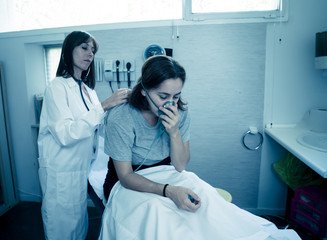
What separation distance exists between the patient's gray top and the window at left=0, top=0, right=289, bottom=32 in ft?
3.65

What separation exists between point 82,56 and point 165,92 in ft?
2.29

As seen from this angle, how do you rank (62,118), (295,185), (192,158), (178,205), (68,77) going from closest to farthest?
(178,205) < (62,118) < (68,77) < (295,185) < (192,158)

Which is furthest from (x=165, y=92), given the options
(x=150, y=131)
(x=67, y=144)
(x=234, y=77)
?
(x=234, y=77)

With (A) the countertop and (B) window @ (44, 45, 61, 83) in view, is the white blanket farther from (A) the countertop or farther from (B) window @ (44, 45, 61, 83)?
(B) window @ (44, 45, 61, 83)

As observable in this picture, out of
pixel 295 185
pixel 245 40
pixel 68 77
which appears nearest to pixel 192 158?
pixel 295 185

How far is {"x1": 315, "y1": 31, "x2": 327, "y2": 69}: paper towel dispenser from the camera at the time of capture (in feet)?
5.22

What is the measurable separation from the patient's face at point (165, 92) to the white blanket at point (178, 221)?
417 mm

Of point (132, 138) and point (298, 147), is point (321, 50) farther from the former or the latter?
point (132, 138)

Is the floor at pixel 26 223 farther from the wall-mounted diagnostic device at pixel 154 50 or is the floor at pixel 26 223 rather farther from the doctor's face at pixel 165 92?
the wall-mounted diagnostic device at pixel 154 50

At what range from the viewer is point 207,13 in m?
1.79

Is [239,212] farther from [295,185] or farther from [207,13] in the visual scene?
[207,13]

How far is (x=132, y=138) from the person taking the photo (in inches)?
41.6

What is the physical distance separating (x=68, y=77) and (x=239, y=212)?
1.21 m

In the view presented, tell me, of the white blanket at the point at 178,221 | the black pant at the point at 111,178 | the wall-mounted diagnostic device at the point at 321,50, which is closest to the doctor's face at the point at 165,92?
the black pant at the point at 111,178
